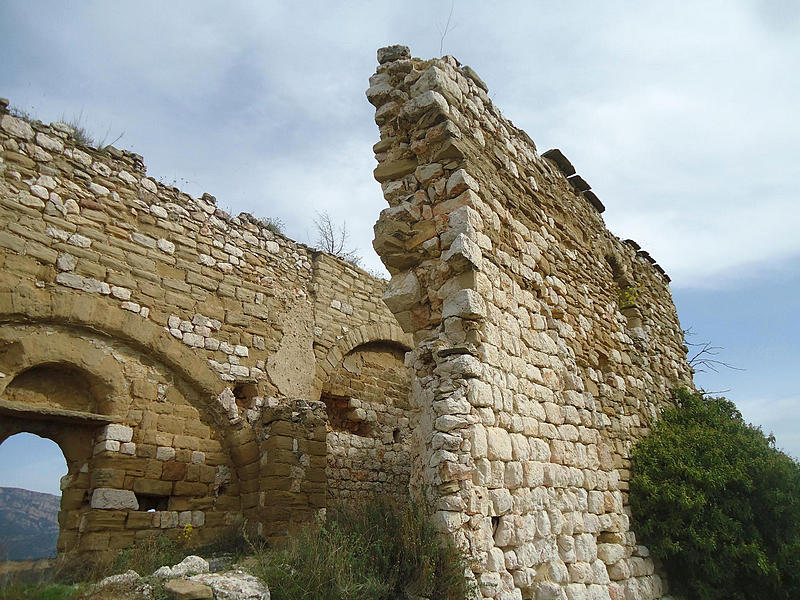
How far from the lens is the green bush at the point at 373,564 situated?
3016mm

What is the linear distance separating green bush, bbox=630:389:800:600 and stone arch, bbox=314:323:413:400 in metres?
4.29

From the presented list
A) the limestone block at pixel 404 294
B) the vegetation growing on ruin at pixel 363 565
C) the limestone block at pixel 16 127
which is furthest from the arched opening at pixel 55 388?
the limestone block at pixel 404 294

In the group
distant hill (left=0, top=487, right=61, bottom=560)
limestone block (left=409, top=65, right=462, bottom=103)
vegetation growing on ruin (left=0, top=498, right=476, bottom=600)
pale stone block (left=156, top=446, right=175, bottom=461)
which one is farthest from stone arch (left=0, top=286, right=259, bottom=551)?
distant hill (left=0, top=487, right=61, bottom=560)

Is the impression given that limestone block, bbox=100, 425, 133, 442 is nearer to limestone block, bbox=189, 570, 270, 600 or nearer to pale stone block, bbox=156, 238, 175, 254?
pale stone block, bbox=156, 238, 175, 254

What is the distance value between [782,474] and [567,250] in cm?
293

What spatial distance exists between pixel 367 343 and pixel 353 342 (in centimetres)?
40

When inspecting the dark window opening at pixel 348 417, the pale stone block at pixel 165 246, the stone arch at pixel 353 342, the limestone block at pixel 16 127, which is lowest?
the dark window opening at pixel 348 417

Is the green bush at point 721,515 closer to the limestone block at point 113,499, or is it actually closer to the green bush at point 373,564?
the green bush at point 373,564

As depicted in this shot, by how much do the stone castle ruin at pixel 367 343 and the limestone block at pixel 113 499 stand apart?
0.8 inches

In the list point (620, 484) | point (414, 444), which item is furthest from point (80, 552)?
point (620, 484)

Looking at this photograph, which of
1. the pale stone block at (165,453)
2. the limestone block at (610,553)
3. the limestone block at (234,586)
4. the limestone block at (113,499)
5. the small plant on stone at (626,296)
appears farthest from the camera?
the small plant on stone at (626,296)

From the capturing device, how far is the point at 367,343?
31.8 ft

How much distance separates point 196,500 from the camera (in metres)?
6.68

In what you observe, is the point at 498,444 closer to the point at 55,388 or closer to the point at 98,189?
the point at 55,388
